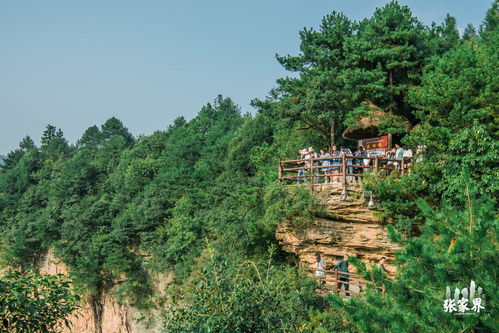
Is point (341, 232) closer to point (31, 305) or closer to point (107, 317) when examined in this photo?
point (31, 305)

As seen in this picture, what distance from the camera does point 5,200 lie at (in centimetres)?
3981

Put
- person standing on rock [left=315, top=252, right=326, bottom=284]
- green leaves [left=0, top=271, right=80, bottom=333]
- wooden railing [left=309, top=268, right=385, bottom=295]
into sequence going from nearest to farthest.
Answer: green leaves [left=0, top=271, right=80, bottom=333], wooden railing [left=309, top=268, right=385, bottom=295], person standing on rock [left=315, top=252, right=326, bottom=284]

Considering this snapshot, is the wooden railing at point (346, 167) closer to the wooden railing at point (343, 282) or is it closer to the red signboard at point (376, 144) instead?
the red signboard at point (376, 144)

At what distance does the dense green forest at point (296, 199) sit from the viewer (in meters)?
5.70

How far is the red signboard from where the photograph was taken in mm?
16031

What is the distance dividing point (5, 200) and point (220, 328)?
40.1m

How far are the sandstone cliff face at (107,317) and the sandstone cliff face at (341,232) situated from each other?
43.0 ft

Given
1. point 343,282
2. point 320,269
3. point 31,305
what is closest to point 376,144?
point 320,269

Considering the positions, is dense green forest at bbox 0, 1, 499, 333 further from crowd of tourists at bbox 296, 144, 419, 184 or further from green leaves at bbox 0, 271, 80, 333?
green leaves at bbox 0, 271, 80, 333

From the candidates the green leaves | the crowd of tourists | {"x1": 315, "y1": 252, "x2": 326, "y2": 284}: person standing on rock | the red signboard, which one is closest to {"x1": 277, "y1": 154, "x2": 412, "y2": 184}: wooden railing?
the crowd of tourists

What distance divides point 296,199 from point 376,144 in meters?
4.43

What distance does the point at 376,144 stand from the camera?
1642cm

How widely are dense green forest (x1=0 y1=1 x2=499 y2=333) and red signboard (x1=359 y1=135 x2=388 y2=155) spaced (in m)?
0.61

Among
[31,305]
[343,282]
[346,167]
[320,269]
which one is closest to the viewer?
[31,305]
